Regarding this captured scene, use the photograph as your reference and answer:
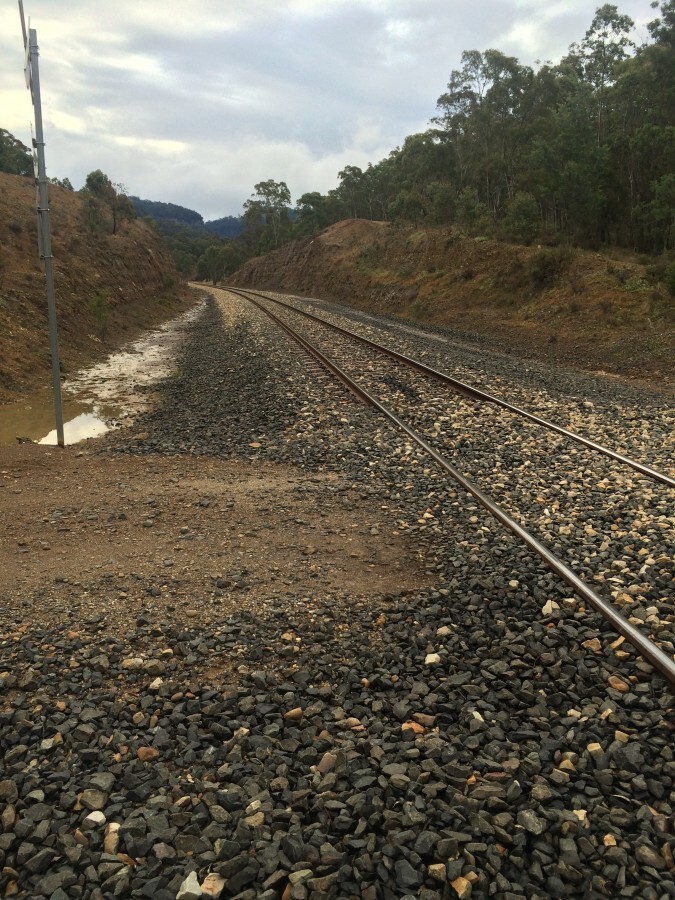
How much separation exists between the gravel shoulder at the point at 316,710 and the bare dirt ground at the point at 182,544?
0.09 feet

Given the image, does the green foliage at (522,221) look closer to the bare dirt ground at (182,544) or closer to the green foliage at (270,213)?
the bare dirt ground at (182,544)

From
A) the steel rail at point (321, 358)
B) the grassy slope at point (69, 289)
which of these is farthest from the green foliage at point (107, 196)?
the steel rail at point (321, 358)

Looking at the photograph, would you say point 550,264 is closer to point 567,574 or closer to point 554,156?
point 554,156

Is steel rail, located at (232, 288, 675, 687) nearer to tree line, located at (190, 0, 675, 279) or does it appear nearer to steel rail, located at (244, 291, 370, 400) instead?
steel rail, located at (244, 291, 370, 400)

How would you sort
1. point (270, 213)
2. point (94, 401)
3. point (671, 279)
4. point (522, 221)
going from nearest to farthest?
point (94, 401)
point (671, 279)
point (522, 221)
point (270, 213)

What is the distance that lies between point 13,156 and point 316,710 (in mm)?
54916

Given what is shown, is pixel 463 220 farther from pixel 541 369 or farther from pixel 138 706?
pixel 138 706

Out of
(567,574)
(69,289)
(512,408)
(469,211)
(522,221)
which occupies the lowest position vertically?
(567,574)

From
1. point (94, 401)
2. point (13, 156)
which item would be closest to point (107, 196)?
point (13, 156)

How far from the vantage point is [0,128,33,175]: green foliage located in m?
44.7

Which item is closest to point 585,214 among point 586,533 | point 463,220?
point 463,220

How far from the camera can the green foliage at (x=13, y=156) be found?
4466 cm

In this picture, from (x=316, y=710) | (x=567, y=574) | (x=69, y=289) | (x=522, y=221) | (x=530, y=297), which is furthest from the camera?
(x=522, y=221)

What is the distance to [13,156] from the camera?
45.9 metres
